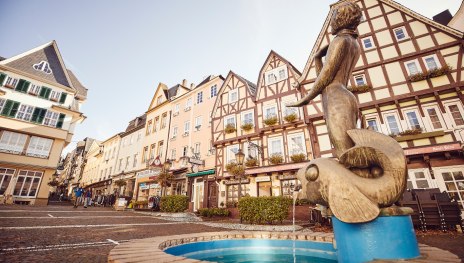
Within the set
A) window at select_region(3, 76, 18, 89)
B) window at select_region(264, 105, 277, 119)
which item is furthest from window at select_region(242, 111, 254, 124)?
window at select_region(3, 76, 18, 89)

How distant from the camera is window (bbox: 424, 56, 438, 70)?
452 inches

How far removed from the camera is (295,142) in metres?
14.4

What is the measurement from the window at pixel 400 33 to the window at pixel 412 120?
190 inches

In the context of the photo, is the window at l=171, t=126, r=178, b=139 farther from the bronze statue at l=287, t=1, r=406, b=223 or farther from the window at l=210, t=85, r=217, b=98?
the bronze statue at l=287, t=1, r=406, b=223

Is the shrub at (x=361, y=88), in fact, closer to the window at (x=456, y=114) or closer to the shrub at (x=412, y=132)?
the shrub at (x=412, y=132)

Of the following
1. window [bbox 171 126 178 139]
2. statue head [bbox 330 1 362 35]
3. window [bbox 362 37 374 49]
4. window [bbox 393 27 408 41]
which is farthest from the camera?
window [bbox 171 126 178 139]

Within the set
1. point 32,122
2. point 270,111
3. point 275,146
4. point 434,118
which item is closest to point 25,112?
point 32,122

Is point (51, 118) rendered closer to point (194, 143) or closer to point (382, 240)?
point (194, 143)

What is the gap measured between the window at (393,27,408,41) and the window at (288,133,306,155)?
820 centimetres

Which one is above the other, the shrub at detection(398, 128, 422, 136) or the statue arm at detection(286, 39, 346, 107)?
the shrub at detection(398, 128, 422, 136)

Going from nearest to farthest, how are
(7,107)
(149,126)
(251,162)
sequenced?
1. (251,162)
2. (7,107)
3. (149,126)

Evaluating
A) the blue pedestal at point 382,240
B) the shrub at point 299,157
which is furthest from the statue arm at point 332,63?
the shrub at point 299,157

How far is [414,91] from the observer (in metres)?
11.3

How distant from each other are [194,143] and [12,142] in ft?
56.4
